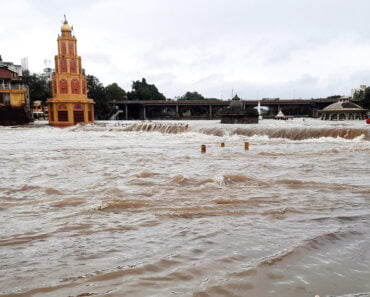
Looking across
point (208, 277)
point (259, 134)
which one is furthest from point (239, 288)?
point (259, 134)

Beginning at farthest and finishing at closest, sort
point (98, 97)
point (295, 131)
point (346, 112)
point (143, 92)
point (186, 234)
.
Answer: point (143, 92) < point (98, 97) < point (346, 112) < point (295, 131) < point (186, 234)

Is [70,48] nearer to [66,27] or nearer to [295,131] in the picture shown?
[66,27]

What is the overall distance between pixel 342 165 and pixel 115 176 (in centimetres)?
630

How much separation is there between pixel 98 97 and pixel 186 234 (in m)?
67.9

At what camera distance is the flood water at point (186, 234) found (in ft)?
8.86

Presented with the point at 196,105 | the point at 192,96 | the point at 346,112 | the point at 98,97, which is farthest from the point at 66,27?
the point at 192,96

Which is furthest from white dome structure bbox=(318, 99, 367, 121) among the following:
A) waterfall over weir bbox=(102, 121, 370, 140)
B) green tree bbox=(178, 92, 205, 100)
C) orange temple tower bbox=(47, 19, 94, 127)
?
green tree bbox=(178, 92, 205, 100)

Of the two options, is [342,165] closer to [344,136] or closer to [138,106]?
[344,136]

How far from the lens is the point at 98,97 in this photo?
68.3 metres

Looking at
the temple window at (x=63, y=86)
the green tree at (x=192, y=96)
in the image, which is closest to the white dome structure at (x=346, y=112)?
the temple window at (x=63, y=86)

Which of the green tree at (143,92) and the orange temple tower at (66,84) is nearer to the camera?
the orange temple tower at (66,84)

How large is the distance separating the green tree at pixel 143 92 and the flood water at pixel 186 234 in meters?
78.0

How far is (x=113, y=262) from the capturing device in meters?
3.12

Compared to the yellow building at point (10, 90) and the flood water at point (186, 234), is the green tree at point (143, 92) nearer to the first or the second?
the yellow building at point (10, 90)
